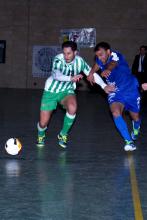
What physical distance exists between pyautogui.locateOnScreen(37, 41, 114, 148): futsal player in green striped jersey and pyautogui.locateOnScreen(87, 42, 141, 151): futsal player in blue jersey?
19 centimetres

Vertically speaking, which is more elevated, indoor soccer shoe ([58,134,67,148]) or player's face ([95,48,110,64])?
player's face ([95,48,110,64])

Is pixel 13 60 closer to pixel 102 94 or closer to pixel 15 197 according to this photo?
pixel 102 94

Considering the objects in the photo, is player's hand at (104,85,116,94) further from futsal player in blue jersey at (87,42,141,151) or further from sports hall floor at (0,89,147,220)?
sports hall floor at (0,89,147,220)

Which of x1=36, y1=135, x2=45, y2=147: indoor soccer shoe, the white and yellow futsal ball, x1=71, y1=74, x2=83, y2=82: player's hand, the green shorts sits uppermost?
x1=71, y1=74, x2=83, y2=82: player's hand

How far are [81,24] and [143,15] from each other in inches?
106

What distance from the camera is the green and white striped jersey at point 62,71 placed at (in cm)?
821

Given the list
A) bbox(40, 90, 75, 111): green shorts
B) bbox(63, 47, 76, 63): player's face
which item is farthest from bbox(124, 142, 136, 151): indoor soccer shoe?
bbox(63, 47, 76, 63): player's face

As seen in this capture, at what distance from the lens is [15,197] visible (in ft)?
18.1

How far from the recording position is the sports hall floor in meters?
5.06

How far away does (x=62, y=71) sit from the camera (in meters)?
8.23

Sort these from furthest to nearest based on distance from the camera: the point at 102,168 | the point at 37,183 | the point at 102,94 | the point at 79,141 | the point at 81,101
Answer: the point at 102,94 < the point at 81,101 < the point at 79,141 < the point at 102,168 < the point at 37,183

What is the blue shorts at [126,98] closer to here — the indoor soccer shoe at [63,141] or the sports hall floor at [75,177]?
the sports hall floor at [75,177]

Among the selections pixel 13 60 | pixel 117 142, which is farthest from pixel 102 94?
pixel 117 142

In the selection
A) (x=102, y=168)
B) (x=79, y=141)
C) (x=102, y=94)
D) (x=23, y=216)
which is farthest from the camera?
(x=102, y=94)
